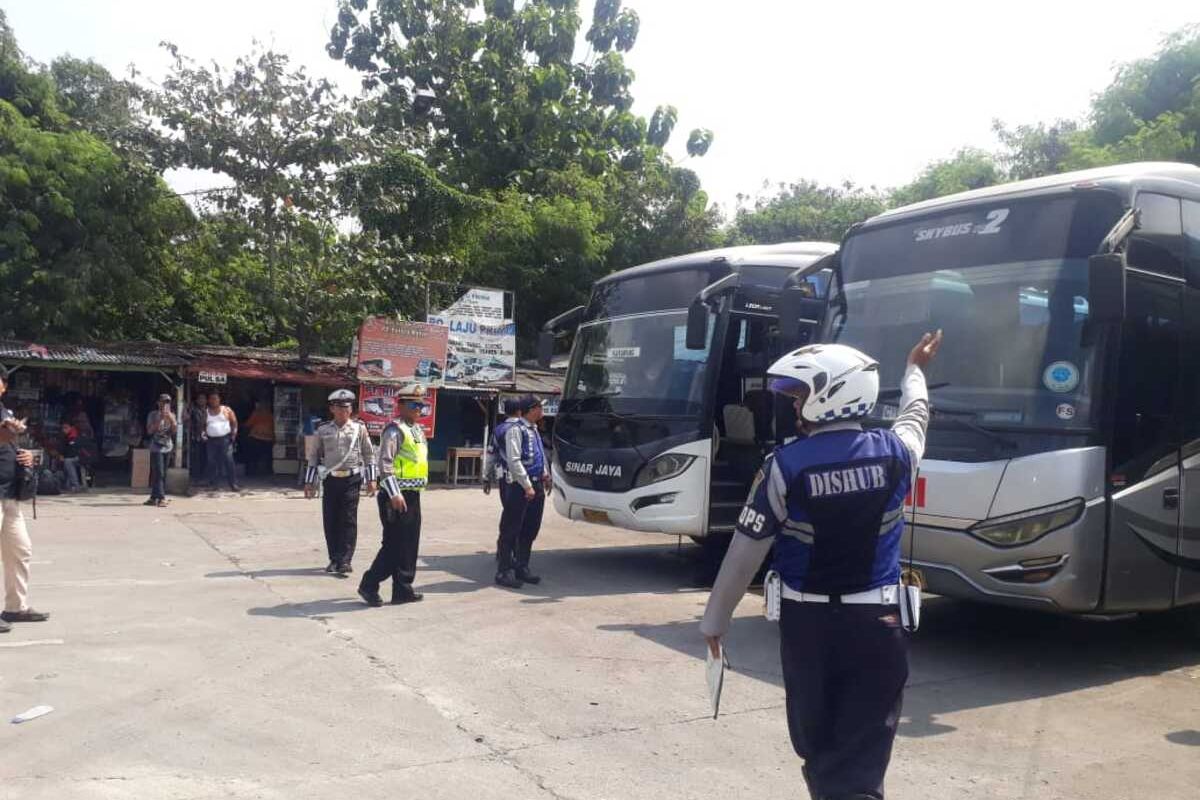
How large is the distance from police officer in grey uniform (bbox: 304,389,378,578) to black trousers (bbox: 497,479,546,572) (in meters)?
1.36

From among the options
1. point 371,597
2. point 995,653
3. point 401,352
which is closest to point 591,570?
point 371,597

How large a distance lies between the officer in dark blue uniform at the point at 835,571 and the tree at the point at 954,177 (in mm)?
27230

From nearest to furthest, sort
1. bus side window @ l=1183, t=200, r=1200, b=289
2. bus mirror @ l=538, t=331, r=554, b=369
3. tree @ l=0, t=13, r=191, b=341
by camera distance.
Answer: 1. bus side window @ l=1183, t=200, r=1200, b=289
2. bus mirror @ l=538, t=331, r=554, b=369
3. tree @ l=0, t=13, r=191, b=341

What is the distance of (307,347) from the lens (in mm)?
20062

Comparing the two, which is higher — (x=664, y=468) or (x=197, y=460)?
(x=664, y=468)

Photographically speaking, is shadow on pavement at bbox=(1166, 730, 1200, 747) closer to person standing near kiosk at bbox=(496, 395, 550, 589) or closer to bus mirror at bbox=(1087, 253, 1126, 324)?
bus mirror at bbox=(1087, 253, 1126, 324)

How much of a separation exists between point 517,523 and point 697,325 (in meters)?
2.61

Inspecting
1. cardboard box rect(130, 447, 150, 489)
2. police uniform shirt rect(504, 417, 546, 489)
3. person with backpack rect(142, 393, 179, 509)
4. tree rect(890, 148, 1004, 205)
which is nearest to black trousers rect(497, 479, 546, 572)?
police uniform shirt rect(504, 417, 546, 489)

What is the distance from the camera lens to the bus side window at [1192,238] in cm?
716

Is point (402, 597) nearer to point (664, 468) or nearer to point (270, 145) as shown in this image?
point (664, 468)

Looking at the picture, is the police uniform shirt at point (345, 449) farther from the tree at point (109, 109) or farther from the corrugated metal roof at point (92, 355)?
the tree at point (109, 109)

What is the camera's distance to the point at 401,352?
782 inches

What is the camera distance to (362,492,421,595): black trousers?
28.5 ft

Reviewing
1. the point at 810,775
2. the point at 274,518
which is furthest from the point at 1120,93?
the point at 810,775
